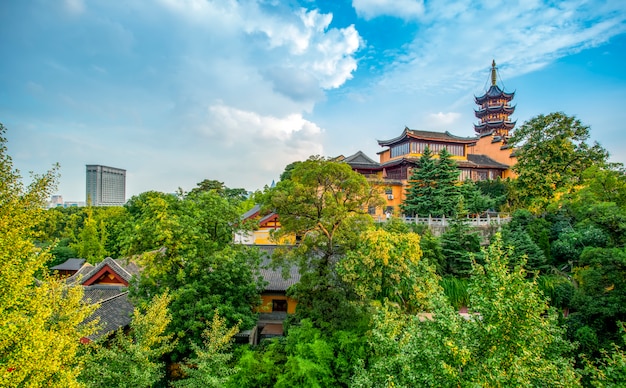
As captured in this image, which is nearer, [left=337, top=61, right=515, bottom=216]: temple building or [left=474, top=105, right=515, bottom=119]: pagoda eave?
[left=337, top=61, right=515, bottom=216]: temple building

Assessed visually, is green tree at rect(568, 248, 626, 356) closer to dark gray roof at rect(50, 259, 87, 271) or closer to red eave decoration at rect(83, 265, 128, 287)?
red eave decoration at rect(83, 265, 128, 287)

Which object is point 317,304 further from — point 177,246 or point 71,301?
point 71,301

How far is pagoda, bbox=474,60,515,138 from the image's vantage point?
40.8 m

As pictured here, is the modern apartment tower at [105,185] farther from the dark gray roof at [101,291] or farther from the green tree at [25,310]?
the green tree at [25,310]

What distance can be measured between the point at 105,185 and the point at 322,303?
6695cm

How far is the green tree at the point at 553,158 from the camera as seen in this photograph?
19531mm

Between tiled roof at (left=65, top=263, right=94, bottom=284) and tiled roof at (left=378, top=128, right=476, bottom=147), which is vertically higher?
tiled roof at (left=378, top=128, right=476, bottom=147)

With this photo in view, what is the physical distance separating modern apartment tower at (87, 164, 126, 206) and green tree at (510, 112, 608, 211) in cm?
5722

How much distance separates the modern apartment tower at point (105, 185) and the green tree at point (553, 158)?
57224 mm

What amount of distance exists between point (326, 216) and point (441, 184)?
15992 millimetres

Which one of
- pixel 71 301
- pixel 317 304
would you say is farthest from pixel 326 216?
pixel 71 301

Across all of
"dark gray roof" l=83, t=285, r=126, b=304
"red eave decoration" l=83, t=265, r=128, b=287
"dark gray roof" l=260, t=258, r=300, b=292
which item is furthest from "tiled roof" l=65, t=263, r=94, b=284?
"dark gray roof" l=260, t=258, r=300, b=292

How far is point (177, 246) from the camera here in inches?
400

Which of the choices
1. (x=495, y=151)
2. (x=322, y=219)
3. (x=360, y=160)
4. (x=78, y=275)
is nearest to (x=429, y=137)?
(x=360, y=160)
